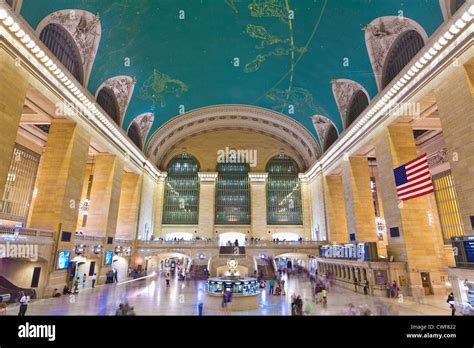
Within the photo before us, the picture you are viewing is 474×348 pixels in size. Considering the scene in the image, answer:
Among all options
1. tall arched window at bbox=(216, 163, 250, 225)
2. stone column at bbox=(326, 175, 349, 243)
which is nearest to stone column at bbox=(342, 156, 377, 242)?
stone column at bbox=(326, 175, 349, 243)

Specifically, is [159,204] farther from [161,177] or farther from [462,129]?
[462,129]

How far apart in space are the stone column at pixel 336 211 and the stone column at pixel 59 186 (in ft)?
70.6

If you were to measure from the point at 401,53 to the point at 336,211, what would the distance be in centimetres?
1537

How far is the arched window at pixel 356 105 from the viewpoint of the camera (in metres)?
19.5

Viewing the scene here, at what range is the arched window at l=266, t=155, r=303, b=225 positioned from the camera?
3297 centimetres

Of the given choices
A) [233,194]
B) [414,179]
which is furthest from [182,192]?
[414,179]

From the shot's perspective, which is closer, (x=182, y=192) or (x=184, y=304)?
(x=184, y=304)

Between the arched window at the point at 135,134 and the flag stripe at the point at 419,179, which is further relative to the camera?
the arched window at the point at 135,134

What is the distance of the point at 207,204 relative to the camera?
3266cm

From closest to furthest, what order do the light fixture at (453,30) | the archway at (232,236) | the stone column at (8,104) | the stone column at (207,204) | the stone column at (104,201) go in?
the stone column at (8,104), the light fixture at (453,30), the stone column at (104,201), the stone column at (207,204), the archway at (232,236)

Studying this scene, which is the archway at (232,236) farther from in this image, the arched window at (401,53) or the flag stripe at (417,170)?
the arched window at (401,53)

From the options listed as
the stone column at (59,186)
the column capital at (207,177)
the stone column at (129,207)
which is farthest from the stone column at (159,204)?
the stone column at (59,186)
